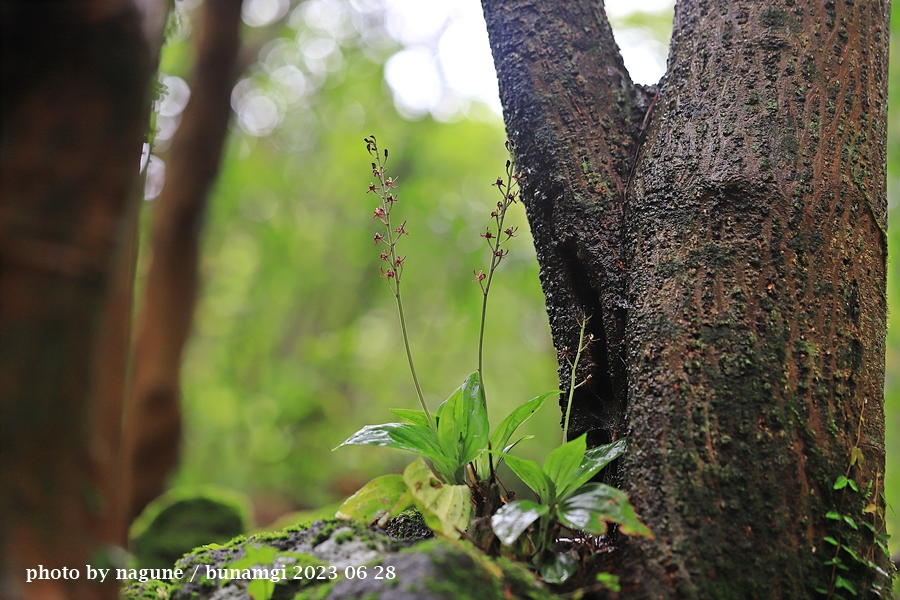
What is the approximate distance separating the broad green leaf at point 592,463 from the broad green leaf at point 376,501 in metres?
0.40

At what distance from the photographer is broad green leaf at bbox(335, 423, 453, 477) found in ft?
4.91

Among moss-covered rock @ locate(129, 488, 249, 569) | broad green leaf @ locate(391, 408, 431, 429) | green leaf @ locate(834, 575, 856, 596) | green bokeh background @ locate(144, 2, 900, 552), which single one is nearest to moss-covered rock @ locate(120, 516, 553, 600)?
broad green leaf @ locate(391, 408, 431, 429)

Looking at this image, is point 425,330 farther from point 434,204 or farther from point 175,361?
point 175,361

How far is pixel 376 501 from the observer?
146 centimetres

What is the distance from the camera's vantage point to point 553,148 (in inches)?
69.7

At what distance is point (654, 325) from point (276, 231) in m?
8.26

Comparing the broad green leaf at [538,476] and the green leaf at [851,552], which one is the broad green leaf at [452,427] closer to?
the broad green leaf at [538,476]

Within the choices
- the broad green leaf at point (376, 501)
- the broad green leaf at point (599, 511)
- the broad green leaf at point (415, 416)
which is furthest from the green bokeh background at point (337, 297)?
the broad green leaf at point (599, 511)

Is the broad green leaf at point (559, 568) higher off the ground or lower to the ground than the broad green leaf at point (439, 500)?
lower

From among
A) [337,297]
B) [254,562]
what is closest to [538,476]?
[254,562]

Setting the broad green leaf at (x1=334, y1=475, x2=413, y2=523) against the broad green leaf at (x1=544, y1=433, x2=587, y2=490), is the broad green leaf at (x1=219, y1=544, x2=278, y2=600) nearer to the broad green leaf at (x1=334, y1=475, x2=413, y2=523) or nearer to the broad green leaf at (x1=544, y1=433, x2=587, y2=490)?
the broad green leaf at (x1=334, y1=475, x2=413, y2=523)

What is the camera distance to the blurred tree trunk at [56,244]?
79 centimetres

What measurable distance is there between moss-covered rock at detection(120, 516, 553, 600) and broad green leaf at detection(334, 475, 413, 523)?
3 cm

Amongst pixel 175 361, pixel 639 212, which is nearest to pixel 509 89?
pixel 639 212
